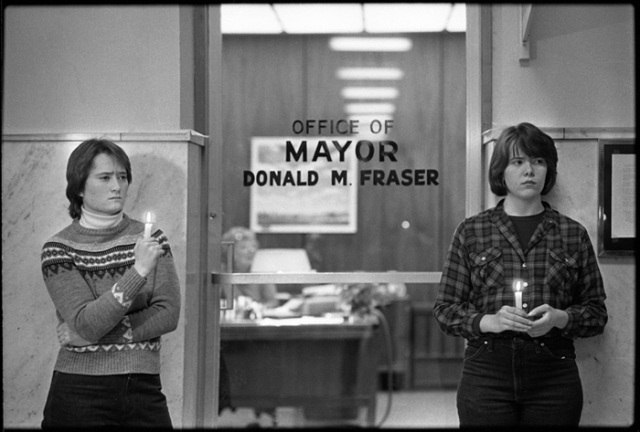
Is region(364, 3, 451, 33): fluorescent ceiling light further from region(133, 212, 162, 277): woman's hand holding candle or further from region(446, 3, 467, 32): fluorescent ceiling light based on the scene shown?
region(133, 212, 162, 277): woman's hand holding candle

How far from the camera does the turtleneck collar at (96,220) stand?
3303 mm

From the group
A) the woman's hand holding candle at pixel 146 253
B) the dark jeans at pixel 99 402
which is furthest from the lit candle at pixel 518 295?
the dark jeans at pixel 99 402

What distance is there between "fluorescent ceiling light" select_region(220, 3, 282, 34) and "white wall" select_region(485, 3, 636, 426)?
45.4 inches

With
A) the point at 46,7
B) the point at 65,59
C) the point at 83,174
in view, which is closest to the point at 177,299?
the point at 83,174

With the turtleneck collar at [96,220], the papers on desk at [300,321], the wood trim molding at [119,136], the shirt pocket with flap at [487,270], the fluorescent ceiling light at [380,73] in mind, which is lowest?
the papers on desk at [300,321]

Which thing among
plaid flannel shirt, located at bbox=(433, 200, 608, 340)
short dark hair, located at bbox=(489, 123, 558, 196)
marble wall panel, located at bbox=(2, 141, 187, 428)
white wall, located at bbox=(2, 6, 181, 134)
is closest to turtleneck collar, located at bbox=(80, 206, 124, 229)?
marble wall panel, located at bbox=(2, 141, 187, 428)

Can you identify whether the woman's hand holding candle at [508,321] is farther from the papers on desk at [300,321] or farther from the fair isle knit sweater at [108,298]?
the fair isle knit sweater at [108,298]

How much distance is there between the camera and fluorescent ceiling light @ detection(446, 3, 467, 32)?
13.3 feet

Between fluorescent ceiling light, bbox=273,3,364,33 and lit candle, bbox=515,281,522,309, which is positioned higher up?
fluorescent ceiling light, bbox=273,3,364,33

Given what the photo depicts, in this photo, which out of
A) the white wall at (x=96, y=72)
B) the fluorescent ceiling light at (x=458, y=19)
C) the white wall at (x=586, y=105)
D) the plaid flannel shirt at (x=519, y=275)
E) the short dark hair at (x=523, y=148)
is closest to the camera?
the plaid flannel shirt at (x=519, y=275)

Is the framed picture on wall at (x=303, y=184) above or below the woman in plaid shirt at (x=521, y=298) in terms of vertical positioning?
above

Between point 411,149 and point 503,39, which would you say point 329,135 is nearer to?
point 411,149

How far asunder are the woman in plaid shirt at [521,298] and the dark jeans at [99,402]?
1280mm

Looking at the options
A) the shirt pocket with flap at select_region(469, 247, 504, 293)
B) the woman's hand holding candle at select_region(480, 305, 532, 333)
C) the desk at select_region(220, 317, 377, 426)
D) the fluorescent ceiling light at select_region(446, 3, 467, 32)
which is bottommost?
the desk at select_region(220, 317, 377, 426)
